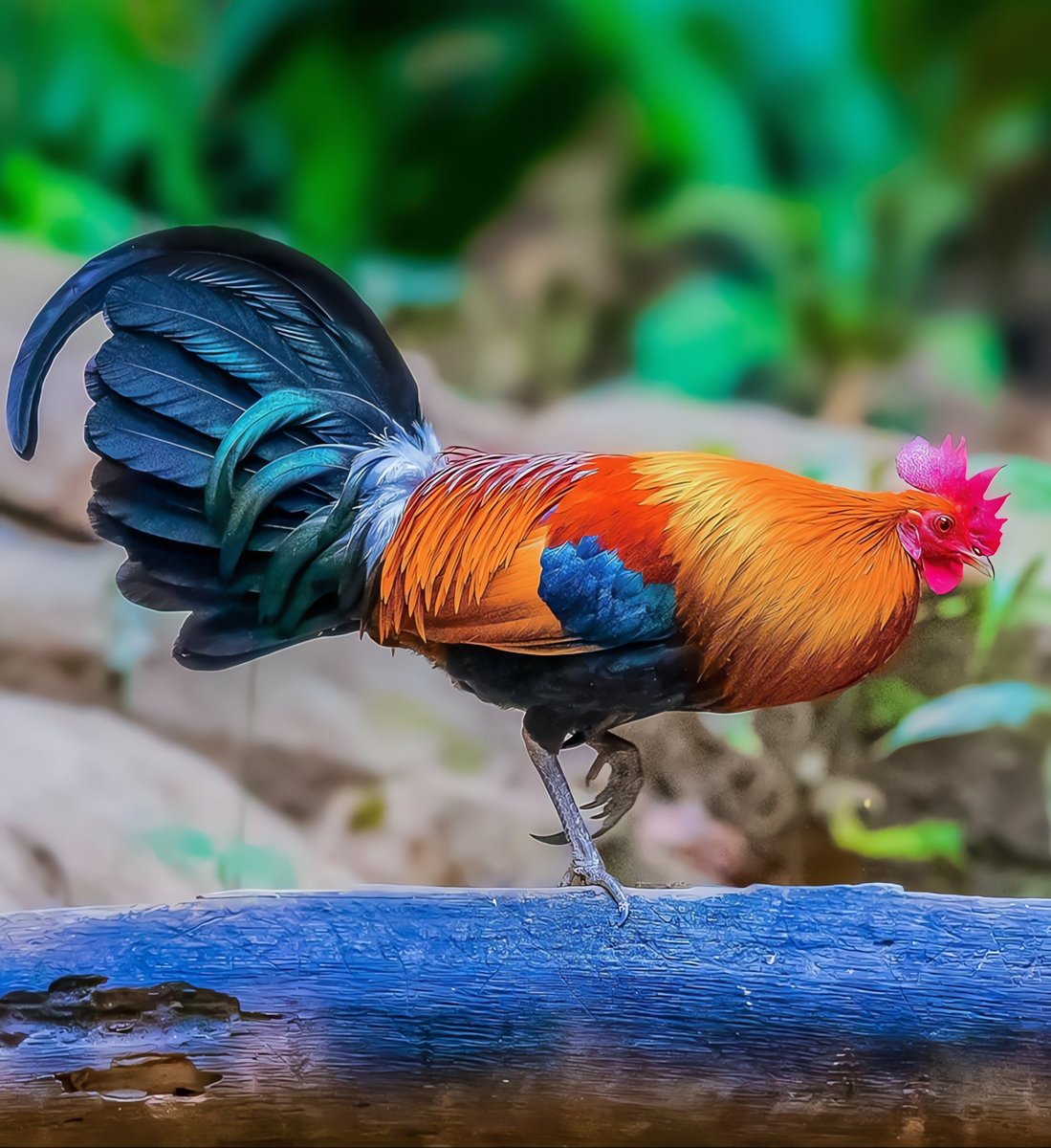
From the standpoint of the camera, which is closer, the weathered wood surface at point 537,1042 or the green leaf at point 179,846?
the weathered wood surface at point 537,1042

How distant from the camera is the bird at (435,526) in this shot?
1949 mm

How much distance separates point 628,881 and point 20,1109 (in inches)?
61.2

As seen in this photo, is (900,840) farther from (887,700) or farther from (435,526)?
(435,526)

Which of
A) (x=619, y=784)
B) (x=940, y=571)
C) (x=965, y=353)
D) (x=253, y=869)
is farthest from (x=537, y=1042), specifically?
(x=965, y=353)

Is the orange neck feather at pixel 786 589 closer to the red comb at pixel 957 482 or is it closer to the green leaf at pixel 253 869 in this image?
the red comb at pixel 957 482

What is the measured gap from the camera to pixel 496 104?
3.00 metres

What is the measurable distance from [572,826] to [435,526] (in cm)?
61

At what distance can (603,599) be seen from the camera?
75.0 inches

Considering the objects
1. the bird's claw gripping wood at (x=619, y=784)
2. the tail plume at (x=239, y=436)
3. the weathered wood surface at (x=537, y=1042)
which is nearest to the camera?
the weathered wood surface at (x=537, y=1042)

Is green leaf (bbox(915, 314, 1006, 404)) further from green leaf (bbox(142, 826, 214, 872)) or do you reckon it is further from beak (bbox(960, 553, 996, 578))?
green leaf (bbox(142, 826, 214, 872))

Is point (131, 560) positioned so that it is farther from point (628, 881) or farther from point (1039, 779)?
point (1039, 779)

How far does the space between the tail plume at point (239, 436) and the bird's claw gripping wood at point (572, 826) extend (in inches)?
17.7

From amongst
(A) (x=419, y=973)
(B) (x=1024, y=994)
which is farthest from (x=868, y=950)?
(A) (x=419, y=973)

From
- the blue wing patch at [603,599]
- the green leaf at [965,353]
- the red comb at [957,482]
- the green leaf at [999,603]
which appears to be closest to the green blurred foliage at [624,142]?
the green leaf at [965,353]
